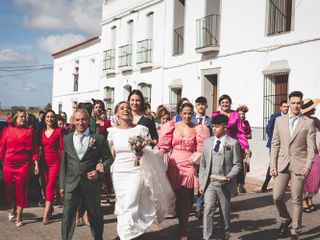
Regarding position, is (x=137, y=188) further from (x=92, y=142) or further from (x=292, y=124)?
(x=292, y=124)

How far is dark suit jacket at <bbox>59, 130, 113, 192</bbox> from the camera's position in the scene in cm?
571

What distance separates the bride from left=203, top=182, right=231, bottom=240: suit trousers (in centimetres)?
64

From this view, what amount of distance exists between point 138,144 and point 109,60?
19.9 meters

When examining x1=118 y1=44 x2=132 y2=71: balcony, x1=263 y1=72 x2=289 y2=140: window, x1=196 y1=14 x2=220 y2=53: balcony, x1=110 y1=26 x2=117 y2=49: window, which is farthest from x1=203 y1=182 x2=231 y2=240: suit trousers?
x1=110 y1=26 x2=117 y2=49: window

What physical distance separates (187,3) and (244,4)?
367 centimetres

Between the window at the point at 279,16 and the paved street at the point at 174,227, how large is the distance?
688cm

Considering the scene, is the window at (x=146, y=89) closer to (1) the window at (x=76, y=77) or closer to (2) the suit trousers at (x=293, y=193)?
(1) the window at (x=76, y=77)

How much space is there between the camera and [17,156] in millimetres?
7457

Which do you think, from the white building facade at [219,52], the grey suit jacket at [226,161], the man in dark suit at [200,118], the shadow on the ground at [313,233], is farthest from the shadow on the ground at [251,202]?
the white building facade at [219,52]

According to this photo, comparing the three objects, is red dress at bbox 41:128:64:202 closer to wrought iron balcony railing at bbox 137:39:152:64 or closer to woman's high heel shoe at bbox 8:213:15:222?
woman's high heel shoe at bbox 8:213:15:222

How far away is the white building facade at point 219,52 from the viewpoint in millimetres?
→ 13133

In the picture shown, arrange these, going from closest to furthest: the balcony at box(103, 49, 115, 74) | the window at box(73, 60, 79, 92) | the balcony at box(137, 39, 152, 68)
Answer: the balcony at box(137, 39, 152, 68)
the balcony at box(103, 49, 115, 74)
the window at box(73, 60, 79, 92)

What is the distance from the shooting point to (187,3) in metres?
18.2

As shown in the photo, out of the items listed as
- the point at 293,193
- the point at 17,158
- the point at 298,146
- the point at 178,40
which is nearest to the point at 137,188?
the point at 293,193
